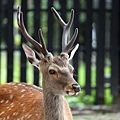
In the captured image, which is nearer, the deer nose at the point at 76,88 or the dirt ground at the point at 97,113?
the deer nose at the point at 76,88

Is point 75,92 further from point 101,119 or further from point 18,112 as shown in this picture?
point 101,119

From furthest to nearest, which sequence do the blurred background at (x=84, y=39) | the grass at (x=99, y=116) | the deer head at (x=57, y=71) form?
the blurred background at (x=84, y=39) → the grass at (x=99, y=116) → the deer head at (x=57, y=71)

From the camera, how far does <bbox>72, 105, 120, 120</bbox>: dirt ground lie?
28.0 feet

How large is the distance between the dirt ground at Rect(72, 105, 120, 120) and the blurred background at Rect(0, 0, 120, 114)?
0.66 feet

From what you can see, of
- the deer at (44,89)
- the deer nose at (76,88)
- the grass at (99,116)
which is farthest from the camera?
the grass at (99,116)

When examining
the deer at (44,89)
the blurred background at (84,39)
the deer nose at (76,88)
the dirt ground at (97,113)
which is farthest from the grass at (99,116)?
the deer nose at (76,88)

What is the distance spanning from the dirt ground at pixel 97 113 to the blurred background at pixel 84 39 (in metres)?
0.20

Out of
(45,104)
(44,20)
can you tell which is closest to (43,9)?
(44,20)

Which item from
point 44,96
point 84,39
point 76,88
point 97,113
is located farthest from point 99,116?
point 76,88

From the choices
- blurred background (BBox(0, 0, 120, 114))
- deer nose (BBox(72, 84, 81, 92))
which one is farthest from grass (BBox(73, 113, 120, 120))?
deer nose (BBox(72, 84, 81, 92))

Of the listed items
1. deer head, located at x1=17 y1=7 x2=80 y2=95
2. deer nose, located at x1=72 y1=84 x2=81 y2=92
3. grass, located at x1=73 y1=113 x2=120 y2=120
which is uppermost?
deer head, located at x1=17 y1=7 x2=80 y2=95

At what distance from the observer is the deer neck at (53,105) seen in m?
5.50

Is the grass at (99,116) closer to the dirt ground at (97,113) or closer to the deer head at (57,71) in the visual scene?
the dirt ground at (97,113)

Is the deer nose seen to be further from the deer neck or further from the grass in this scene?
the grass
